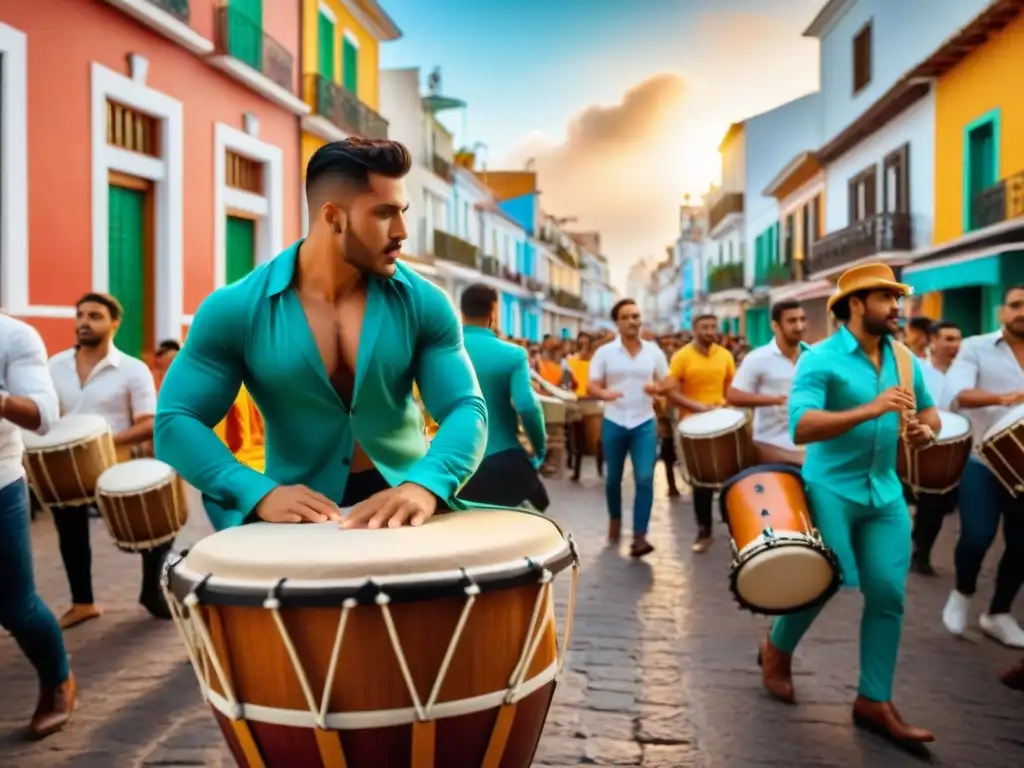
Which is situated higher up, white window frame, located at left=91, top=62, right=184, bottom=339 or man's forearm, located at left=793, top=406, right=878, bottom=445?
white window frame, located at left=91, top=62, right=184, bottom=339

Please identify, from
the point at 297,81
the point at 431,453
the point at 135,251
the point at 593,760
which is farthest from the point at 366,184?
the point at 297,81

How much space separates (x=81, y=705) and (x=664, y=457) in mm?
8686

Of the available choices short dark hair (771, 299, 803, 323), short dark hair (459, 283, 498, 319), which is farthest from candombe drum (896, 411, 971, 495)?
short dark hair (459, 283, 498, 319)

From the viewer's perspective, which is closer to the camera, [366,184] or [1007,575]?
[366,184]

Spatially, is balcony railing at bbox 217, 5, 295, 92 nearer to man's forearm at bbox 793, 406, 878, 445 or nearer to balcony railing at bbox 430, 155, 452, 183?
man's forearm at bbox 793, 406, 878, 445

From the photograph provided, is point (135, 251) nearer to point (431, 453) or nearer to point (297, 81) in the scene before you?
point (297, 81)

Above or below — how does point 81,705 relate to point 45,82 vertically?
below

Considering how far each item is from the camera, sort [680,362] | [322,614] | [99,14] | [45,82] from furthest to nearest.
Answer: [99,14]
[45,82]
[680,362]
[322,614]

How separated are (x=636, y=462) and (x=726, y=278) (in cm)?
4134

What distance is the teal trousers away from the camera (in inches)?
176

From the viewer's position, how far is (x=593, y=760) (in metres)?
4.17

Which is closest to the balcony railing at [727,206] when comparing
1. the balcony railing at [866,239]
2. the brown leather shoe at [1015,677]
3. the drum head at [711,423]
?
the balcony railing at [866,239]

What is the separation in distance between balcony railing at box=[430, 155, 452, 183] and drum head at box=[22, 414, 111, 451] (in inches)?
1135

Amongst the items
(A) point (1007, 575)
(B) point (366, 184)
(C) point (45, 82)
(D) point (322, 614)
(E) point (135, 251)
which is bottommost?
(A) point (1007, 575)
